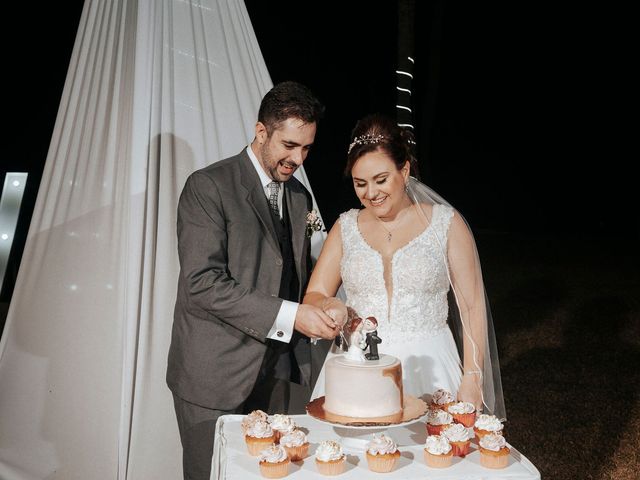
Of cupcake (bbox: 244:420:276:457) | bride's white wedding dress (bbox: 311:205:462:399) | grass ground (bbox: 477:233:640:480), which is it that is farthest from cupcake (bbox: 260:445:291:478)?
grass ground (bbox: 477:233:640:480)

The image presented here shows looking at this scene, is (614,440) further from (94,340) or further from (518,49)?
(518,49)

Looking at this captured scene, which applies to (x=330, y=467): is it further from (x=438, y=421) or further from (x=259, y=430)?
(x=438, y=421)

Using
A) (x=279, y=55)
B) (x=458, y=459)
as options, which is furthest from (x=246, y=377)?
(x=279, y=55)

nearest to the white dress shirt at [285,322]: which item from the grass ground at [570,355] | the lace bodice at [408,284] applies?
the lace bodice at [408,284]

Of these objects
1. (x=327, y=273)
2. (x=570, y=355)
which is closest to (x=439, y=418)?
(x=327, y=273)

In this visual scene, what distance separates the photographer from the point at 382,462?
A: 1.70 metres

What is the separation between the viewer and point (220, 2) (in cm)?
357

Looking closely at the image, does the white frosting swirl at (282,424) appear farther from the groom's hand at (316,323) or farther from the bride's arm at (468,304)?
the bride's arm at (468,304)

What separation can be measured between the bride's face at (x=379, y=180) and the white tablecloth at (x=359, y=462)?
936 mm

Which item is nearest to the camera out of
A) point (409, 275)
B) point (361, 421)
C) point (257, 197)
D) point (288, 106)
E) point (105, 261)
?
point (361, 421)

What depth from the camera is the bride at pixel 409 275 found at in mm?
2559

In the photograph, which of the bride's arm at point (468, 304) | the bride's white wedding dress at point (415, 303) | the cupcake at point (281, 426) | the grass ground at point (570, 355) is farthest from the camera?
the grass ground at point (570, 355)

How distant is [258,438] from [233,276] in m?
0.82

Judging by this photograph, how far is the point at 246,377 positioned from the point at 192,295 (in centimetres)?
40
